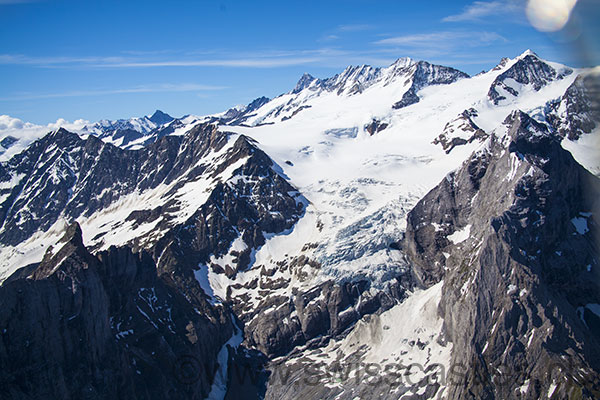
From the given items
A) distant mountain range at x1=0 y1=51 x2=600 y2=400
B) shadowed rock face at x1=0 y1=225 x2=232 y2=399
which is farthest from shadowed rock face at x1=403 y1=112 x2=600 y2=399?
shadowed rock face at x1=0 y1=225 x2=232 y2=399

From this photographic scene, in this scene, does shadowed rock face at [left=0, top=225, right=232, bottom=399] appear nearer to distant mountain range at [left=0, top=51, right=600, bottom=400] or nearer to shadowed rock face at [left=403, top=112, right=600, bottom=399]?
distant mountain range at [left=0, top=51, right=600, bottom=400]

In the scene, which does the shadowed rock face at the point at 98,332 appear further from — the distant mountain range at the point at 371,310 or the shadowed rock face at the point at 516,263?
the shadowed rock face at the point at 516,263

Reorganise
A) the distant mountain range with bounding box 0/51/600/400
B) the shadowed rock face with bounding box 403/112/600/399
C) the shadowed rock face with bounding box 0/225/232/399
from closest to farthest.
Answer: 1. the shadowed rock face with bounding box 0/225/232/399
2. the distant mountain range with bounding box 0/51/600/400
3. the shadowed rock face with bounding box 403/112/600/399

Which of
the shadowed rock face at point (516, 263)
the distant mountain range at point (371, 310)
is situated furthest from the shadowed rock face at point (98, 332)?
the shadowed rock face at point (516, 263)

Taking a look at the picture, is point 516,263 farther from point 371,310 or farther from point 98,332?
point 98,332

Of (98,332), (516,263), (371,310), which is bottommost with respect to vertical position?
(371,310)

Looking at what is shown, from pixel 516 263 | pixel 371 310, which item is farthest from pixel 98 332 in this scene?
pixel 516 263

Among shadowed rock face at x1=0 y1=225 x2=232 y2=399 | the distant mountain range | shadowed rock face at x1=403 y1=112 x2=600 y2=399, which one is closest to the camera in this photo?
shadowed rock face at x1=0 y1=225 x2=232 y2=399
